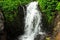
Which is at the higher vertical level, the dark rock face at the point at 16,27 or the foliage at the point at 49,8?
the foliage at the point at 49,8

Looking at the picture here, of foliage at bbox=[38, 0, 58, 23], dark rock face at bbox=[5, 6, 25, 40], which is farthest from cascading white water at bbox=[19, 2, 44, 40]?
foliage at bbox=[38, 0, 58, 23]

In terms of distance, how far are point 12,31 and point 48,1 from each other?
11.3 ft

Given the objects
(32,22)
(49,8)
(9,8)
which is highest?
(9,8)

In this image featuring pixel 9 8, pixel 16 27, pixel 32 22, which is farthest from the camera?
pixel 32 22

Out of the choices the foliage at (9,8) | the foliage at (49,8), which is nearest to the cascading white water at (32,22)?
the foliage at (49,8)

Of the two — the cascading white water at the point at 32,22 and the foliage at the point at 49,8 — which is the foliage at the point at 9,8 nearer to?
the cascading white water at the point at 32,22

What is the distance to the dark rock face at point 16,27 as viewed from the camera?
14.2 m

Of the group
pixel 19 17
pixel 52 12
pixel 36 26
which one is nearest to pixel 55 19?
pixel 52 12

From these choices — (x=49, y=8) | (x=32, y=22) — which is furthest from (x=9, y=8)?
(x=49, y=8)

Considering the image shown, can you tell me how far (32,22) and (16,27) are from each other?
139 cm

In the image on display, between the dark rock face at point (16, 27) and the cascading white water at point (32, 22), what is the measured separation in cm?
42

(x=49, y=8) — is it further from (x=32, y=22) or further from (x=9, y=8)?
(x=9, y=8)

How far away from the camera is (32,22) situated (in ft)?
50.1

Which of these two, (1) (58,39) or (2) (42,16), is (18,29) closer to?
(2) (42,16)
